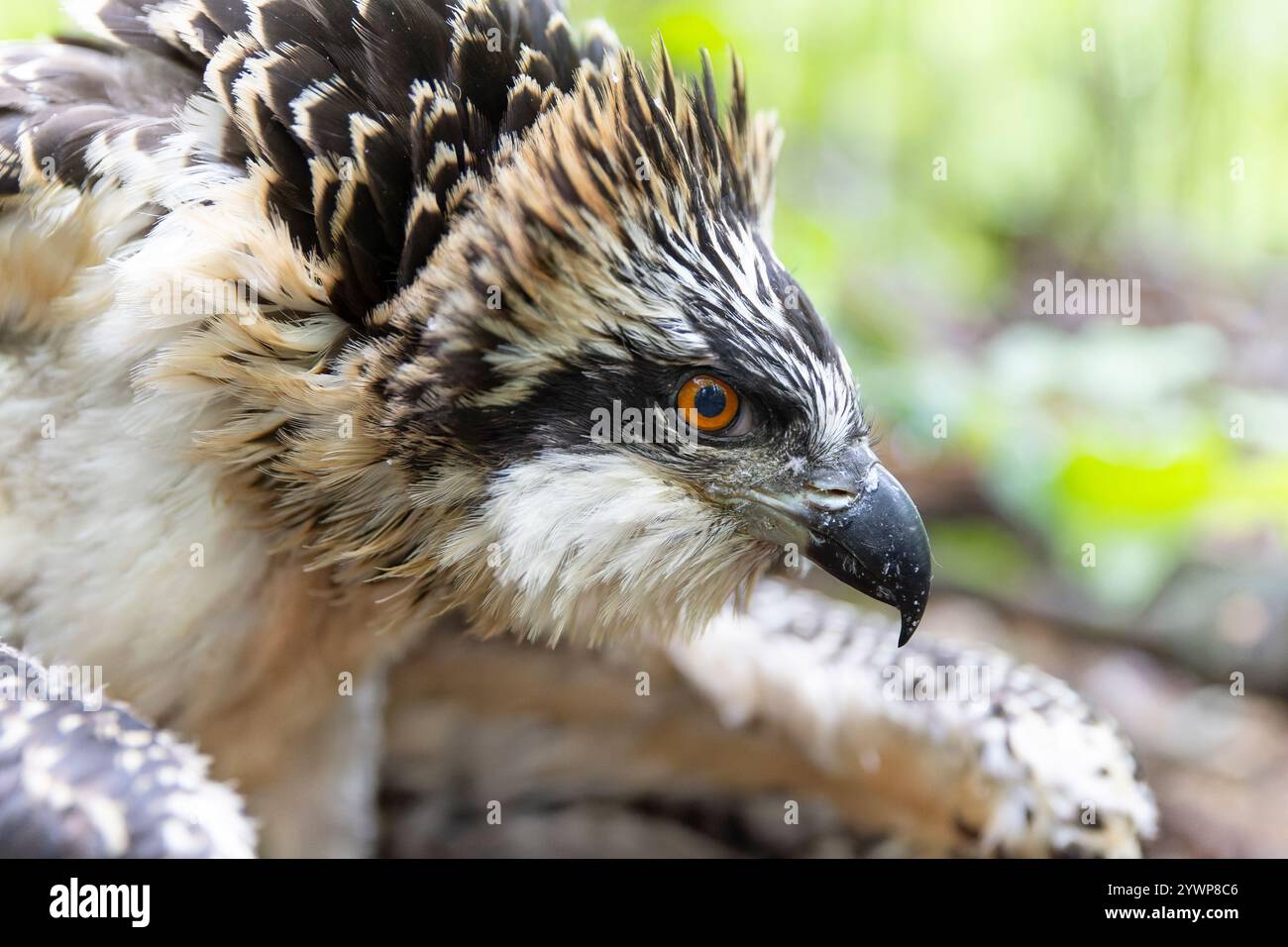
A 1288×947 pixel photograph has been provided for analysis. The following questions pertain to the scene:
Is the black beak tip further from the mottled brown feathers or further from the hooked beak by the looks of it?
the mottled brown feathers

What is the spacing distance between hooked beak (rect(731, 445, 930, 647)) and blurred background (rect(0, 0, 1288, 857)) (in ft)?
3.72

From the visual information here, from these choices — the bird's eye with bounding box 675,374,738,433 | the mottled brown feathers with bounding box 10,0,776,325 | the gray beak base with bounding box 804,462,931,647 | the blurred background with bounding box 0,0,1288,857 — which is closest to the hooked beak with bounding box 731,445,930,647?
the gray beak base with bounding box 804,462,931,647

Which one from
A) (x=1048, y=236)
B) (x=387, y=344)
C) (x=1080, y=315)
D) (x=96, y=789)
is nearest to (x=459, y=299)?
(x=387, y=344)

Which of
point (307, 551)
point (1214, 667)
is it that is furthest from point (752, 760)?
point (1214, 667)

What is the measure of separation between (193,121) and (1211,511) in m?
3.23

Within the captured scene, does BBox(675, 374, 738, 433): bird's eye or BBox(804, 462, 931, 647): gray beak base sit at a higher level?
BBox(675, 374, 738, 433): bird's eye

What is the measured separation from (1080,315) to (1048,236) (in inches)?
19.3

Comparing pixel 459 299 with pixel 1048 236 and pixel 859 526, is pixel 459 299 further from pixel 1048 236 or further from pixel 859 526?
pixel 1048 236

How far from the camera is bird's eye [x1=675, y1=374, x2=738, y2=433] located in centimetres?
194

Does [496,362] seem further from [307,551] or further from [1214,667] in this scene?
[1214,667]

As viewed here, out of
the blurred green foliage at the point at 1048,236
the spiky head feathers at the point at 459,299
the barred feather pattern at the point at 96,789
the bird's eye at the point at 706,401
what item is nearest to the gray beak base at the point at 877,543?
the spiky head feathers at the point at 459,299

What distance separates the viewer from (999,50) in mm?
4656

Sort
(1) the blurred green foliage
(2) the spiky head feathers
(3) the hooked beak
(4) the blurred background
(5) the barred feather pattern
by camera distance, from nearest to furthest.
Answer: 1. (5) the barred feather pattern
2. (2) the spiky head feathers
3. (3) the hooked beak
4. (4) the blurred background
5. (1) the blurred green foliage

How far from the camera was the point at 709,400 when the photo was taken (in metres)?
1.96
